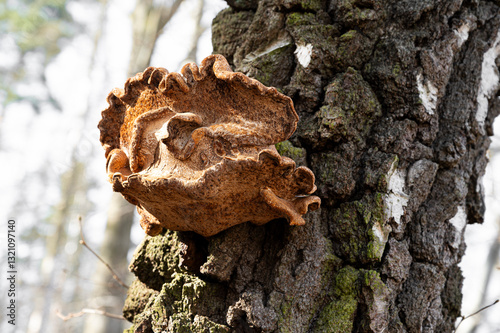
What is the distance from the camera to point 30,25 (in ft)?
42.1

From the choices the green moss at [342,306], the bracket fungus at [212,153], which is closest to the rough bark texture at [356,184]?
the green moss at [342,306]

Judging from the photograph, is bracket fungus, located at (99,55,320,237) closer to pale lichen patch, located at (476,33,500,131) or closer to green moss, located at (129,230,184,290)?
green moss, located at (129,230,184,290)

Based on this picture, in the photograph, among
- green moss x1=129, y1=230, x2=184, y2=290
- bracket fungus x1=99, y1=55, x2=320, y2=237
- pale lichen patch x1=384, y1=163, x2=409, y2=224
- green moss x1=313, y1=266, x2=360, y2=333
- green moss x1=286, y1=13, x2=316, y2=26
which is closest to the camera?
bracket fungus x1=99, y1=55, x2=320, y2=237

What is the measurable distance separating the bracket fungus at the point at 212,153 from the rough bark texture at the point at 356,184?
0.65 ft

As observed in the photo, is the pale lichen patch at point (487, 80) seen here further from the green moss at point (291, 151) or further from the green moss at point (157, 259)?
the green moss at point (157, 259)

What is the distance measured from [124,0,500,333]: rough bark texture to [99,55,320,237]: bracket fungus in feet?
0.65

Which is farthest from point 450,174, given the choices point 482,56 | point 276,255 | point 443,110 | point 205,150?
point 205,150

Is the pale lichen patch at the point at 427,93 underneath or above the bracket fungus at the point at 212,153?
above

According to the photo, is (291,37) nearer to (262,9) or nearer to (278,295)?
(262,9)

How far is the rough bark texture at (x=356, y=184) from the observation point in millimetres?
1541

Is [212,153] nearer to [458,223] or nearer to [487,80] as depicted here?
[458,223]

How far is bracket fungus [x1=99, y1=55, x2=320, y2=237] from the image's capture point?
1346 mm

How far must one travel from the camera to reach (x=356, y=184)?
1688 mm

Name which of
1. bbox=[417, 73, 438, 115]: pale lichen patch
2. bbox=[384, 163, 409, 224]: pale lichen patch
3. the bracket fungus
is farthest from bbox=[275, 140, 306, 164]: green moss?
bbox=[417, 73, 438, 115]: pale lichen patch
